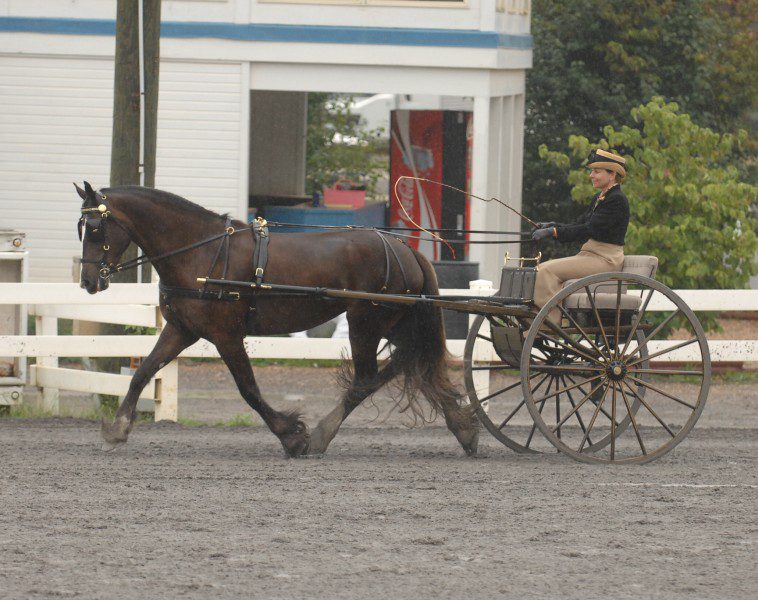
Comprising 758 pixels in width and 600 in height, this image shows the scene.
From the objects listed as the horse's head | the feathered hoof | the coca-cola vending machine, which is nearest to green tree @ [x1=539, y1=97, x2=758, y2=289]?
the coca-cola vending machine

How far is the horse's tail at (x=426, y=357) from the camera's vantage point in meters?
9.27

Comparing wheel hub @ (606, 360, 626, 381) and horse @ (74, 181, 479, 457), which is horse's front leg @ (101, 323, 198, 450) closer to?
horse @ (74, 181, 479, 457)

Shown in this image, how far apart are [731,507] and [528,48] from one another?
491 inches

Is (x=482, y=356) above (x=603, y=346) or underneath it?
underneath

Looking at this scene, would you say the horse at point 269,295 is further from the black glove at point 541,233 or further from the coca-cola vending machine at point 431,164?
the coca-cola vending machine at point 431,164

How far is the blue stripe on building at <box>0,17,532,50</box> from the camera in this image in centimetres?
1742

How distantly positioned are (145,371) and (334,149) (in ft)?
60.8

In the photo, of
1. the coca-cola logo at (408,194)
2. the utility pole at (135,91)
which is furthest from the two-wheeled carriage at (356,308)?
the coca-cola logo at (408,194)

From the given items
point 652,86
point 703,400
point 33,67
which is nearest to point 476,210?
point 652,86

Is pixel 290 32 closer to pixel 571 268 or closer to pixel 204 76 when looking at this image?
pixel 204 76

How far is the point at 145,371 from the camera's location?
29.7 feet

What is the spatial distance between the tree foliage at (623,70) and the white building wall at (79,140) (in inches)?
222

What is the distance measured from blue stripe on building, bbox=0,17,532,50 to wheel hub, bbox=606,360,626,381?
9242 mm

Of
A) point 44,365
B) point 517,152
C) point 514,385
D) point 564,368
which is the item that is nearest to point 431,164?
point 517,152
